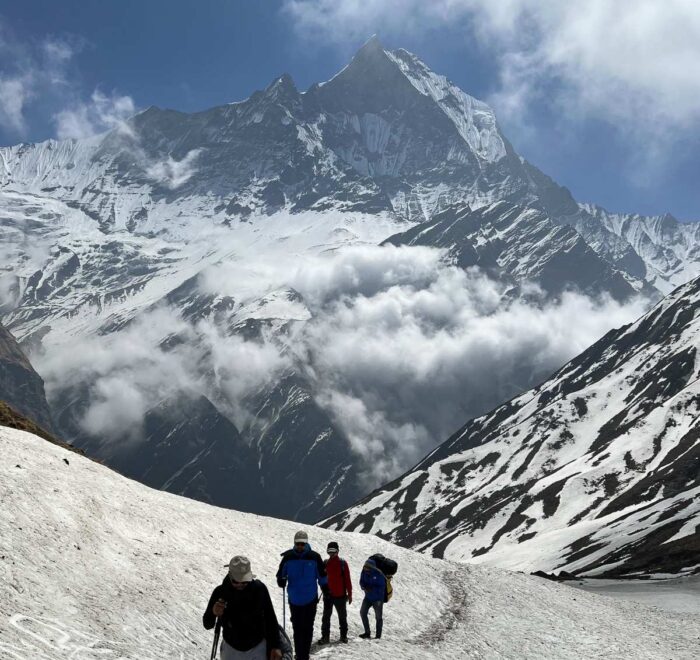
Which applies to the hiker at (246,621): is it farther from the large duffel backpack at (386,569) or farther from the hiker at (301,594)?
the large duffel backpack at (386,569)

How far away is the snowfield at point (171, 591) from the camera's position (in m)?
18.1

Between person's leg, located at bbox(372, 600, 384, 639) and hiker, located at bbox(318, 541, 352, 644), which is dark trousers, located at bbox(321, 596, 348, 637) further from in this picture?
person's leg, located at bbox(372, 600, 384, 639)

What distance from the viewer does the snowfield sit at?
18.1 metres

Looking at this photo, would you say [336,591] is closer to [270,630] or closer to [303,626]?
[303,626]

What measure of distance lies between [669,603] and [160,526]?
31.9 metres

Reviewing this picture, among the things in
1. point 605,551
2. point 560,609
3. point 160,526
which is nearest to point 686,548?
point 605,551

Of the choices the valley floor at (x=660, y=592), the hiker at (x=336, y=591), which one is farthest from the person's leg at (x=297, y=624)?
the valley floor at (x=660, y=592)

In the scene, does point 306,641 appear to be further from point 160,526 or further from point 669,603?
point 669,603

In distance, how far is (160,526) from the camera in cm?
2761

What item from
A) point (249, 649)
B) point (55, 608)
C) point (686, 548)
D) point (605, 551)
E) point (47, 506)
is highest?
point (605, 551)

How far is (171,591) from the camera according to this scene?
22.6 metres

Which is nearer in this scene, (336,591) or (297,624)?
(297,624)

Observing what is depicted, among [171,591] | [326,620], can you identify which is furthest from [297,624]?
[171,591]

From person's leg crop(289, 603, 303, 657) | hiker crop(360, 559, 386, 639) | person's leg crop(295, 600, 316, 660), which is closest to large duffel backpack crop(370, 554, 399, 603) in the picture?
hiker crop(360, 559, 386, 639)
